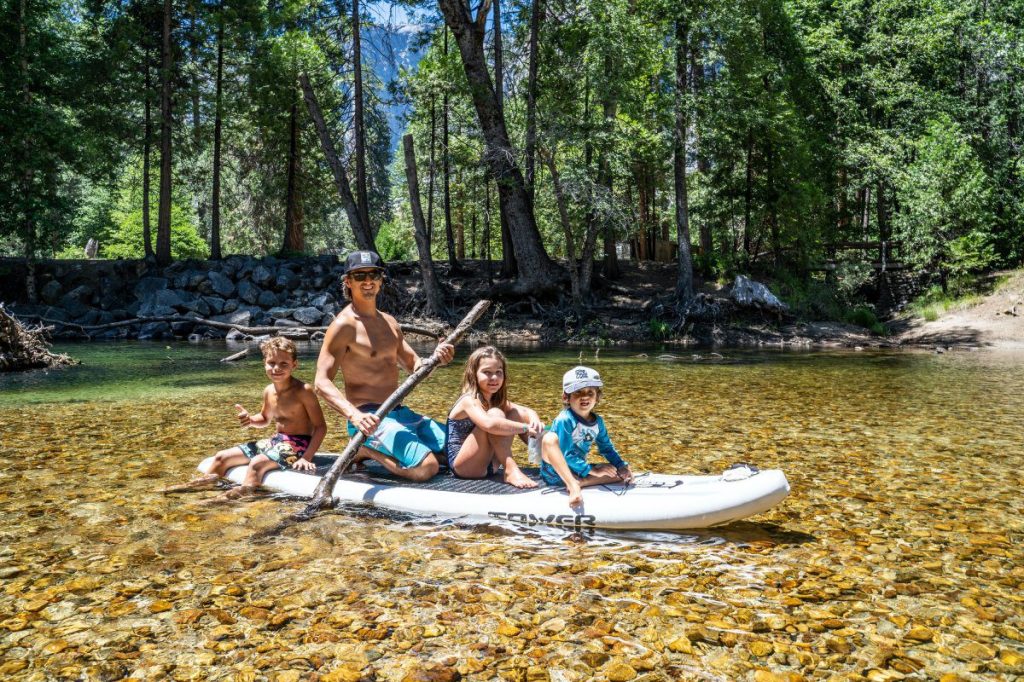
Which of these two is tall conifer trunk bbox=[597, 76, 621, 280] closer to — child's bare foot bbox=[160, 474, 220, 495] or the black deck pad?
the black deck pad

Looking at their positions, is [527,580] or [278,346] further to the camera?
[278,346]

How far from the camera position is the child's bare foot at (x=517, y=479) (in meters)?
4.61

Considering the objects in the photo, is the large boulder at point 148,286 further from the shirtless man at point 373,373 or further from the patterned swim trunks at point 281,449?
the shirtless man at point 373,373

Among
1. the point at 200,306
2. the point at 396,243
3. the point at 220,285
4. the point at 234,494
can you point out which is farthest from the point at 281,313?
the point at 396,243

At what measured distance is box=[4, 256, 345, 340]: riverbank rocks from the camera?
2112 cm

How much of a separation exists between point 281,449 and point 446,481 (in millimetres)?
1366

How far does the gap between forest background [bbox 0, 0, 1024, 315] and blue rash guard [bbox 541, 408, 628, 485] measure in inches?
565

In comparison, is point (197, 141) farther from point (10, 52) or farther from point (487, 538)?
point (487, 538)

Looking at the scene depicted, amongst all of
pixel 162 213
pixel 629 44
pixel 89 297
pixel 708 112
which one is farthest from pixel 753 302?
pixel 89 297

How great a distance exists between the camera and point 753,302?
20.3 meters

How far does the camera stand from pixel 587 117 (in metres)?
18.8

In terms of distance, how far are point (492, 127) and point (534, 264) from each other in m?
3.92

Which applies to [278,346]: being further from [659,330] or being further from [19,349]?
[659,330]

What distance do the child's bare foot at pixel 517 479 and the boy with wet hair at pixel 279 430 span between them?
1.48 metres
